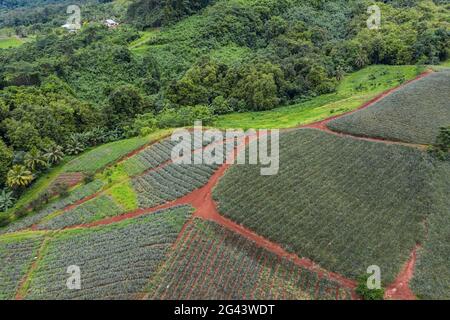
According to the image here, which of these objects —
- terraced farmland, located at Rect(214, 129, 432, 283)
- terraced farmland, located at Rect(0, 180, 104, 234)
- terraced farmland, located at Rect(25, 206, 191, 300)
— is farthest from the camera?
terraced farmland, located at Rect(0, 180, 104, 234)

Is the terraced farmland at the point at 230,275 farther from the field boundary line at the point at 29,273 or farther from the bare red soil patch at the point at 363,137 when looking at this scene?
the bare red soil patch at the point at 363,137

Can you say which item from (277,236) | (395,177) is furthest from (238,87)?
(277,236)

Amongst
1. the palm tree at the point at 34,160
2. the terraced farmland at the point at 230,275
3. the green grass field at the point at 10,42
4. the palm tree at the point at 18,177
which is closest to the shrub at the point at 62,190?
the palm tree at the point at 18,177

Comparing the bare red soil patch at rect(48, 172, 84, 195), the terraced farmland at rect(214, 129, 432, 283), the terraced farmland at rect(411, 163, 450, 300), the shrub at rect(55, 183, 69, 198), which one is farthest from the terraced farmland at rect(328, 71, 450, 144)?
the shrub at rect(55, 183, 69, 198)

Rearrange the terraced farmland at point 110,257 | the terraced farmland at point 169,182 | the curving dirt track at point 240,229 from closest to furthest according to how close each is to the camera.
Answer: the curving dirt track at point 240,229 → the terraced farmland at point 110,257 → the terraced farmland at point 169,182

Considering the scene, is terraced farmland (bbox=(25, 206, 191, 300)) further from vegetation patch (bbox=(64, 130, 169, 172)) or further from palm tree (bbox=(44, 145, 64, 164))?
palm tree (bbox=(44, 145, 64, 164))
